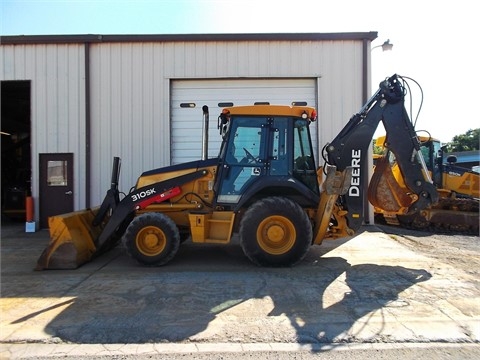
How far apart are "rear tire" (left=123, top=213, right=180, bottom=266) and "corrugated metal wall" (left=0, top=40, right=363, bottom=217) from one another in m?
4.80

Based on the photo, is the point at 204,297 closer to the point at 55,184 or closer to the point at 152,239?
the point at 152,239

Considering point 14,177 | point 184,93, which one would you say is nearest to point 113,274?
point 184,93

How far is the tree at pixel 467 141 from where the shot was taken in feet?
212

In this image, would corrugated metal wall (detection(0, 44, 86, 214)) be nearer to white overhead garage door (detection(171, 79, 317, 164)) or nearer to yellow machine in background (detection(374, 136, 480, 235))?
white overhead garage door (detection(171, 79, 317, 164))

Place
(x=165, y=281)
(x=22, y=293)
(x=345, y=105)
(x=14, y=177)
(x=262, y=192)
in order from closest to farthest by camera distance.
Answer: (x=22, y=293)
(x=165, y=281)
(x=262, y=192)
(x=345, y=105)
(x=14, y=177)

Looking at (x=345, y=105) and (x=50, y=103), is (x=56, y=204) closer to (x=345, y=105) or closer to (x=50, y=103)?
(x=50, y=103)

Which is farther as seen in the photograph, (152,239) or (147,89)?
(147,89)

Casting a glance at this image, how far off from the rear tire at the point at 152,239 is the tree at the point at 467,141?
2597 inches

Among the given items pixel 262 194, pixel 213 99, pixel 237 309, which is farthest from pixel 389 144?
pixel 213 99

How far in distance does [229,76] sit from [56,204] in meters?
6.08

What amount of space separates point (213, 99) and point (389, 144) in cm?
582

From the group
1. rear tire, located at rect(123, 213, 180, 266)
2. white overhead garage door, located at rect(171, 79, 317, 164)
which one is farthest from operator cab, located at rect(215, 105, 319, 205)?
white overhead garage door, located at rect(171, 79, 317, 164)

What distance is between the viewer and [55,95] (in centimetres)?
1203

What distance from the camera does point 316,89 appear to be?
1191cm
